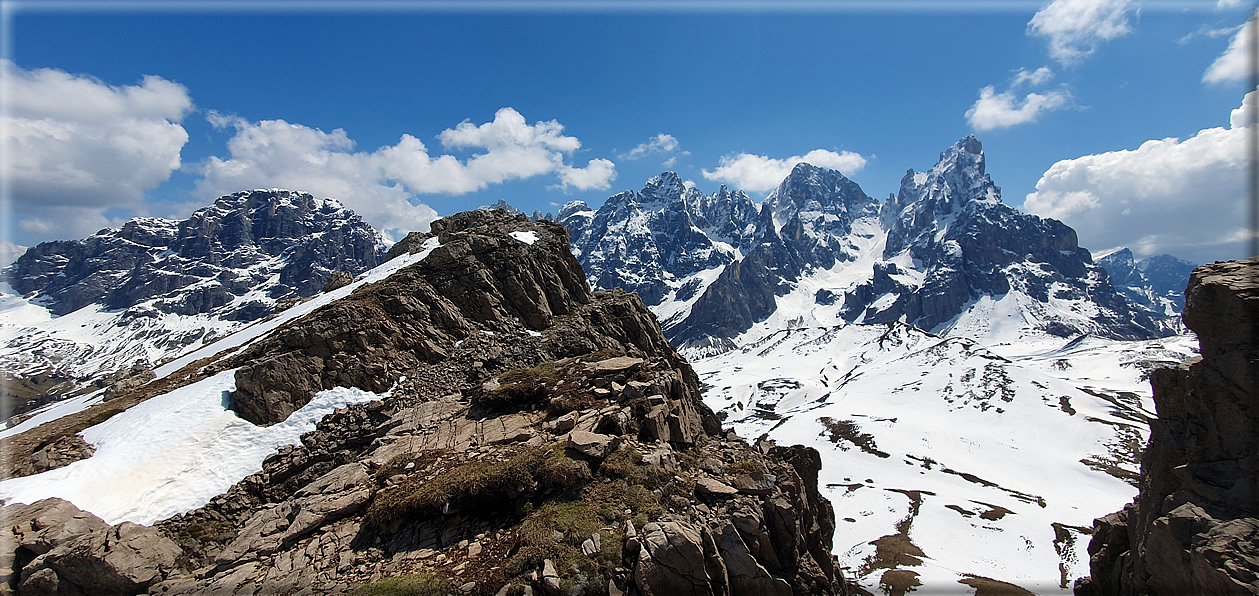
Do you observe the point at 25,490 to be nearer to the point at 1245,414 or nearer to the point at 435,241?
the point at 435,241

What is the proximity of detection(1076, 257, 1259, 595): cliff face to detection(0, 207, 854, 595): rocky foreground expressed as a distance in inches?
436

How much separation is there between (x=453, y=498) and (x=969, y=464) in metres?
129

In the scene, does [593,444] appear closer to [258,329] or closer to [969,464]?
[258,329]

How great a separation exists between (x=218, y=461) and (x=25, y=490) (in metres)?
5.06

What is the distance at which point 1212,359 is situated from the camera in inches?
812

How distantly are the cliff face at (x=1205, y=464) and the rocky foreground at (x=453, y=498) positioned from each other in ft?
36.3

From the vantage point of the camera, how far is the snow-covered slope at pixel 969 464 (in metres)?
54.8

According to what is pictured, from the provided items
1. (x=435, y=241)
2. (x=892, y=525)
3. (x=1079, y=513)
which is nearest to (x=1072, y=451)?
(x=1079, y=513)

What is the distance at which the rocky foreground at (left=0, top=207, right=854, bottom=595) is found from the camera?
43.1ft

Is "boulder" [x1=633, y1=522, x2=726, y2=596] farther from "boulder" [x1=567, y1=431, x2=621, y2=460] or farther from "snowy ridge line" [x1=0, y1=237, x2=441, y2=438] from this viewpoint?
"snowy ridge line" [x1=0, y1=237, x2=441, y2=438]

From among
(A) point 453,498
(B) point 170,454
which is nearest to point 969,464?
(A) point 453,498

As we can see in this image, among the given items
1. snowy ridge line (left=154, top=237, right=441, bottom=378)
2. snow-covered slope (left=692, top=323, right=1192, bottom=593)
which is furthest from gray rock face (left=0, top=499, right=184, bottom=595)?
snow-covered slope (left=692, top=323, right=1192, bottom=593)

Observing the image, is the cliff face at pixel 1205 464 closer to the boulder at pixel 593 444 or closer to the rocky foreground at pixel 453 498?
the rocky foreground at pixel 453 498

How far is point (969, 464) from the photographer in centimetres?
11200
